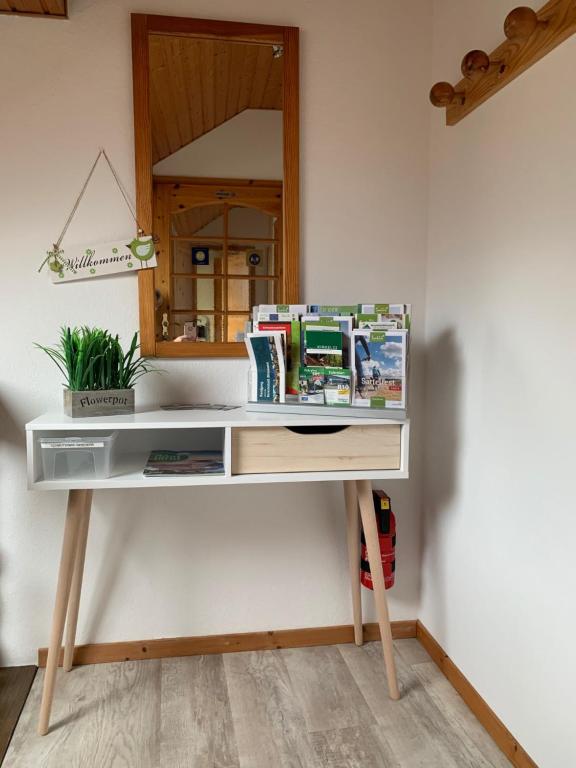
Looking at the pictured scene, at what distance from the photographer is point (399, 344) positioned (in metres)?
1.64

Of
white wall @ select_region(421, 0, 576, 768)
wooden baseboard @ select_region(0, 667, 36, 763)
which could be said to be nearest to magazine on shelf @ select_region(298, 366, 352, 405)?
white wall @ select_region(421, 0, 576, 768)

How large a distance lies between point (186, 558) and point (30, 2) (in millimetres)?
1707

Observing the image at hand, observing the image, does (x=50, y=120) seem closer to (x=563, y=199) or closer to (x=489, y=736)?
(x=563, y=199)

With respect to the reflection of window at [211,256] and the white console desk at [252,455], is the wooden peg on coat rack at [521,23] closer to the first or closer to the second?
the reflection of window at [211,256]

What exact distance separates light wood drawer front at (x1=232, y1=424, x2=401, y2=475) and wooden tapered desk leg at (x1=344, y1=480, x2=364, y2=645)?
280mm

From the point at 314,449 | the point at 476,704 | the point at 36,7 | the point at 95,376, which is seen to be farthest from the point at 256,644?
the point at 36,7

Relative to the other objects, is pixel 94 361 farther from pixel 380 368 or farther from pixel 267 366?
pixel 380 368

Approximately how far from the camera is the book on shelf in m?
1.62

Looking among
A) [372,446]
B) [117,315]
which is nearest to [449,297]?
[372,446]

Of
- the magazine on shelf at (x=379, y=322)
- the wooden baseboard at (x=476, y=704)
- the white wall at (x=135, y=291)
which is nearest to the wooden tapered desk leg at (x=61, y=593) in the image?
the white wall at (x=135, y=291)

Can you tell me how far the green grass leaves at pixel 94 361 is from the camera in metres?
1.68

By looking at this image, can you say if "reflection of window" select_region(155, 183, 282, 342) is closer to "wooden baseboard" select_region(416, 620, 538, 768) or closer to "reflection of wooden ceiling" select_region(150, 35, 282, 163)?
"reflection of wooden ceiling" select_region(150, 35, 282, 163)

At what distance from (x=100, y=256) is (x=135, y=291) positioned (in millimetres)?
145

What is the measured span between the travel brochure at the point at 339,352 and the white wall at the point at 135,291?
326mm
